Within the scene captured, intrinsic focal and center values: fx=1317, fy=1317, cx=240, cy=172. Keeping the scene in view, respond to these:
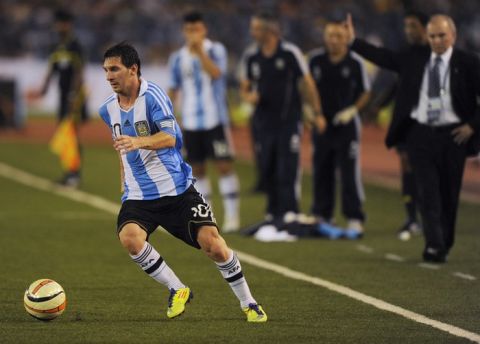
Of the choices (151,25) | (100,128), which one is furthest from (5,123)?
(151,25)

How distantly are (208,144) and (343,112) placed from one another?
61.8 inches

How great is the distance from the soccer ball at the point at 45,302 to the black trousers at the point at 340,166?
20.1ft

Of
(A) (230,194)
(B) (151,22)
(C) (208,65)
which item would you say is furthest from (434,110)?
(B) (151,22)

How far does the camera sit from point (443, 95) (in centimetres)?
1189

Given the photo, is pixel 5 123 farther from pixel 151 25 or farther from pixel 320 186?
pixel 320 186

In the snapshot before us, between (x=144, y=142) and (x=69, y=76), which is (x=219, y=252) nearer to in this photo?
(x=144, y=142)

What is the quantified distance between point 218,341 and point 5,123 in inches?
995

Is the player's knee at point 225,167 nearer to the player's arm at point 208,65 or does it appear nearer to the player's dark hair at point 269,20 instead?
the player's arm at point 208,65

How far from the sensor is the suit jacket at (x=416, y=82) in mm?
11828

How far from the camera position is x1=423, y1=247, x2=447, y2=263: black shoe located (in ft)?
40.0

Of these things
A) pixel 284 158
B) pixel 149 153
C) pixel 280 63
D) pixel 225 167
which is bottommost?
pixel 225 167

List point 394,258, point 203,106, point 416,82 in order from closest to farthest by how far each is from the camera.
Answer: point 416,82
point 394,258
point 203,106

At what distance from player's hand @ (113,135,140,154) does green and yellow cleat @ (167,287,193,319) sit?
1.21 meters

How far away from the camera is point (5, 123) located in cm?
3272
